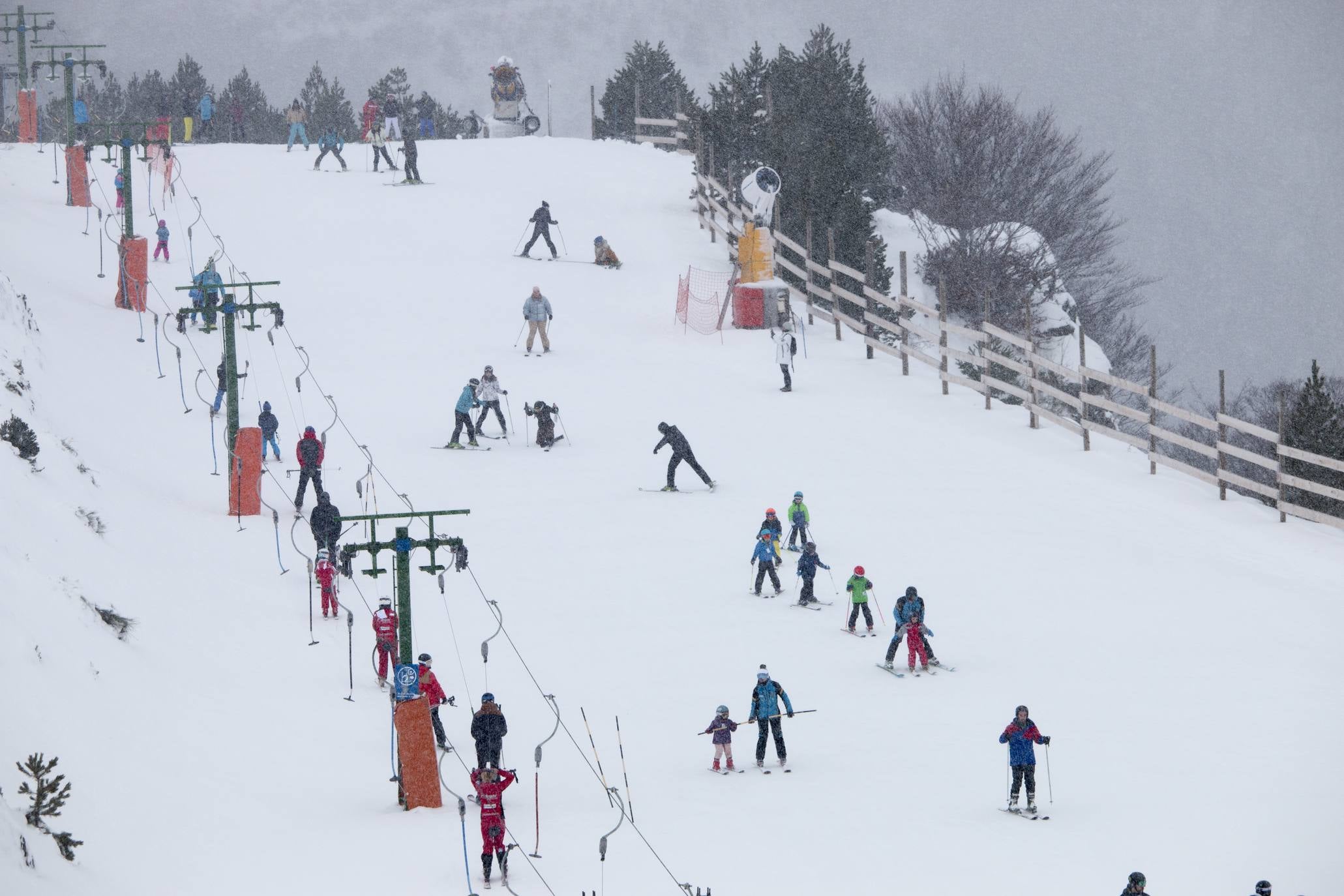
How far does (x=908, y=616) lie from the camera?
724 inches

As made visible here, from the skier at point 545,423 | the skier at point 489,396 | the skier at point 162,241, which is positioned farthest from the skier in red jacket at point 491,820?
the skier at point 162,241

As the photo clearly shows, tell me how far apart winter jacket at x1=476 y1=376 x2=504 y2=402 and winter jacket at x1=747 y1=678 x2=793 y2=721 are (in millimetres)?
12453

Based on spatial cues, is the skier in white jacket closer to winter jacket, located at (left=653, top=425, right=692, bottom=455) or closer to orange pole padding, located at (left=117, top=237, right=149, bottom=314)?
winter jacket, located at (left=653, top=425, right=692, bottom=455)

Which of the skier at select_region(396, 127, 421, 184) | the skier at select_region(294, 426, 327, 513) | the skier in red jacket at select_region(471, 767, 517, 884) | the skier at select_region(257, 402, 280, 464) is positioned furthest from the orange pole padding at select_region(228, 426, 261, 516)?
the skier at select_region(396, 127, 421, 184)

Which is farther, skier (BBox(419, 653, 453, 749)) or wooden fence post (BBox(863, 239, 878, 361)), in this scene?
wooden fence post (BBox(863, 239, 878, 361))

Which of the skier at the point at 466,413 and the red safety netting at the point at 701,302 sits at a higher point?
the red safety netting at the point at 701,302

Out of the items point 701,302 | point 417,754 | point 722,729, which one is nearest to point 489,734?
point 417,754

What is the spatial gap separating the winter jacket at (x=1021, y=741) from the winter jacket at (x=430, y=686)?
5422 millimetres

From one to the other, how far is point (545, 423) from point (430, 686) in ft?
38.1

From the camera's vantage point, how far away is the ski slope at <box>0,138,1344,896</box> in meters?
13.7

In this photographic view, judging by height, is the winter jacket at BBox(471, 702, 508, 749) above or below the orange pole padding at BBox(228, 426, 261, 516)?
below

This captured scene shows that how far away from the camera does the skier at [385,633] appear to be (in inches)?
690

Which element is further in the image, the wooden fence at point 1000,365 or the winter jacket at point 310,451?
the wooden fence at point 1000,365

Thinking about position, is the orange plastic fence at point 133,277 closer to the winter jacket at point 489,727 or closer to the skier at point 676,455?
the skier at point 676,455
